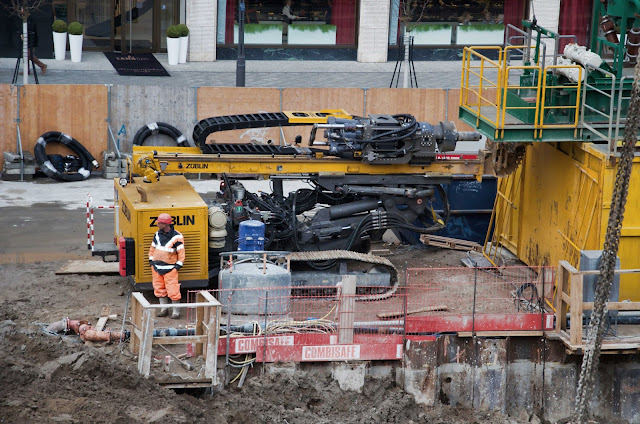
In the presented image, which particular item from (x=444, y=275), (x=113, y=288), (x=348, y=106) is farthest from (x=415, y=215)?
(x=348, y=106)

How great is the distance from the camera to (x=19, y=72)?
97.2 feet

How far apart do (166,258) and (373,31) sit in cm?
1989

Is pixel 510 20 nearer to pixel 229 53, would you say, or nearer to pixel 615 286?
pixel 229 53

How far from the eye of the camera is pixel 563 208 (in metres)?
15.6

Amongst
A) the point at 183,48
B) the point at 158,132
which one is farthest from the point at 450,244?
the point at 183,48

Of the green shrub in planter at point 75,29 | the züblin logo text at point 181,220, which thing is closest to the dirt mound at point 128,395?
the züblin logo text at point 181,220

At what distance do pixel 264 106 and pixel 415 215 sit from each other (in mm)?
9800

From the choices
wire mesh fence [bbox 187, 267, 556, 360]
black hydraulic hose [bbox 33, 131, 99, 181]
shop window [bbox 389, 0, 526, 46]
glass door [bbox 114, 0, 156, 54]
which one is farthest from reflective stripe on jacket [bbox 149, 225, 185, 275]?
shop window [bbox 389, 0, 526, 46]

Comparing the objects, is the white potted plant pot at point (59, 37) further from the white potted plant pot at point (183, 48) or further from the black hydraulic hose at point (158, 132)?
the black hydraulic hose at point (158, 132)

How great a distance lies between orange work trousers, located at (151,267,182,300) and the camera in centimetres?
1449

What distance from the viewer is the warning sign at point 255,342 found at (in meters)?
13.7

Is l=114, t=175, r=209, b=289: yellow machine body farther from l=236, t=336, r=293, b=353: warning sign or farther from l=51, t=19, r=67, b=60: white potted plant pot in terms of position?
l=51, t=19, r=67, b=60: white potted plant pot

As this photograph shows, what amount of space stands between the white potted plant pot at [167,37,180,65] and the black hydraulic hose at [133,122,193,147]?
6.86m

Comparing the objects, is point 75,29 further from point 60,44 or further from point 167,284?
point 167,284
